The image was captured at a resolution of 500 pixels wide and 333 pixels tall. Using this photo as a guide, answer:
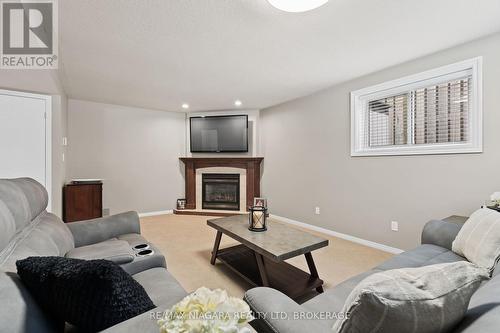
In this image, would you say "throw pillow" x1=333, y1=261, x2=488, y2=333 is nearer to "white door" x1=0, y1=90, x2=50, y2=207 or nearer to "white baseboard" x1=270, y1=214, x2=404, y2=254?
"white baseboard" x1=270, y1=214, x2=404, y2=254

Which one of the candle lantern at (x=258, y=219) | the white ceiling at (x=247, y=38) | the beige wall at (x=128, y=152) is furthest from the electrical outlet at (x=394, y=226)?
the beige wall at (x=128, y=152)

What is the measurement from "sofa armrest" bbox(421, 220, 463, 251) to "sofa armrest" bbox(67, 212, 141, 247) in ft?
8.34

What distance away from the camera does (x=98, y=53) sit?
2.38 metres

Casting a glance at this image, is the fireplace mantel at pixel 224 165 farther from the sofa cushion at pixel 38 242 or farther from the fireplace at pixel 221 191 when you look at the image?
the sofa cushion at pixel 38 242

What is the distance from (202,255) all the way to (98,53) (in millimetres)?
2488

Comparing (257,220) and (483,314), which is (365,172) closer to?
(257,220)

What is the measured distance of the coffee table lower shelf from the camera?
1.89 meters

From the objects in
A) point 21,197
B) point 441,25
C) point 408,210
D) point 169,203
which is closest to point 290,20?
point 441,25

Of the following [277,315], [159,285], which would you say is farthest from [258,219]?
[277,315]

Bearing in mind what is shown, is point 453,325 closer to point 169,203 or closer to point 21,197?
point 21,197

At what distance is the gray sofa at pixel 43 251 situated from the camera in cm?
69

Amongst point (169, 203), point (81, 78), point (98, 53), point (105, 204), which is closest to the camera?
point (98, 53)

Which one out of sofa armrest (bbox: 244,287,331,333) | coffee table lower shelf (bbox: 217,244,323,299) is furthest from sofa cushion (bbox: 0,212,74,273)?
coffee table lower shelf (bbox: 217,244,323,299)

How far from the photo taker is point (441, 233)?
184 cm
